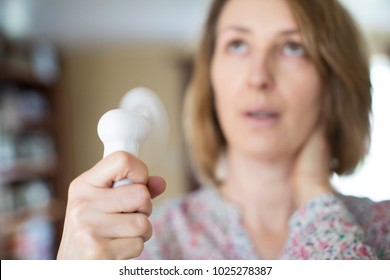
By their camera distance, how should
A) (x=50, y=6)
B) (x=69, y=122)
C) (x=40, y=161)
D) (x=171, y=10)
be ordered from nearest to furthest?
(x=50, y=6) → (x=171, y=10) → (x=40, y=161) → (x=69, y=122)

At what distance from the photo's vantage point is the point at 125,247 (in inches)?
9.6

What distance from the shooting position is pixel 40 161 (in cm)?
224

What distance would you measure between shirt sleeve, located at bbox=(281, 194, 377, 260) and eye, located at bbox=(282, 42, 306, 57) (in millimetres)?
137

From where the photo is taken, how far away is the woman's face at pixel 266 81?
394 millimetres

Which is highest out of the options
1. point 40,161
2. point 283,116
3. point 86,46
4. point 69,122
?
point 86,46

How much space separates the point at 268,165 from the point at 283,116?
67mm

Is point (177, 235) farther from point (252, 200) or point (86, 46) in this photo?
point (86, 46)

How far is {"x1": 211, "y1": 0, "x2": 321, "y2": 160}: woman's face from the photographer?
39 centimetres

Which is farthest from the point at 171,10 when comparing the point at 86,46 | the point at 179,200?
the point at 179,200

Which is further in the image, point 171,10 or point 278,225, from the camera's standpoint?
point 171,10

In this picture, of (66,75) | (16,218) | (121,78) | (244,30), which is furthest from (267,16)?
(66,75)

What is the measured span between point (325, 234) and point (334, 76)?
18cm

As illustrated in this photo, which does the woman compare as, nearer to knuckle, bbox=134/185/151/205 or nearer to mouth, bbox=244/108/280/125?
mouth, bbox=244/108/280/125

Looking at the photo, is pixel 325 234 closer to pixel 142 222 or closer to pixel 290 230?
pixel 290 230
